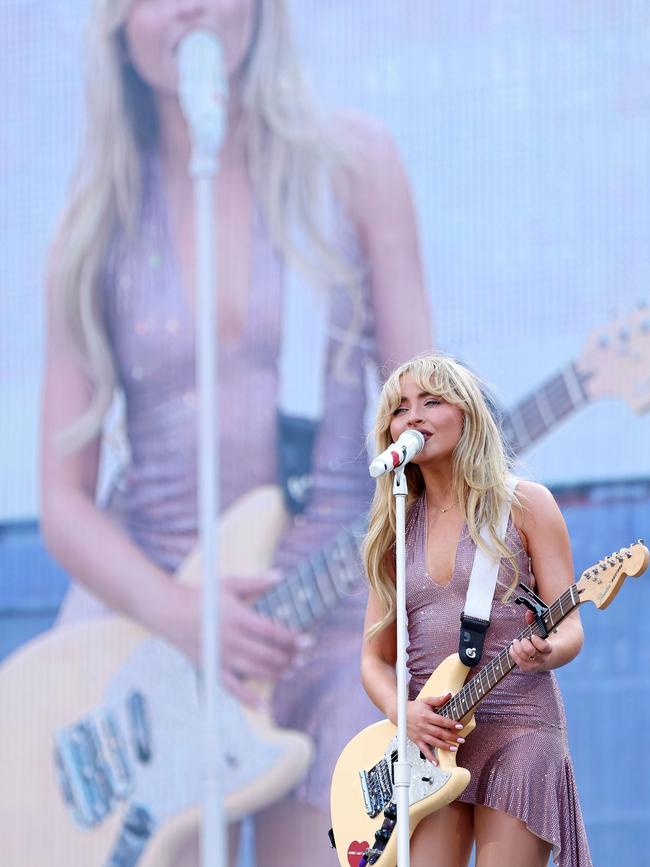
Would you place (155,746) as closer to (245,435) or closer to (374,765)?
(245,435)

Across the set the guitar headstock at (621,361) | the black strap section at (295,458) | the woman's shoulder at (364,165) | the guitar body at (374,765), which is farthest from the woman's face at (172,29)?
the guitar body at (374,765)

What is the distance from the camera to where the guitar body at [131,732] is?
17.3ft

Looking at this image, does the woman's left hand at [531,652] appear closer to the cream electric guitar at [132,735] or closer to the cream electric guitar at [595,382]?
the cream electric guitar at [595,382]

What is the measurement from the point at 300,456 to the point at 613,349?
1315 mm

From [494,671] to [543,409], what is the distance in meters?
2.73

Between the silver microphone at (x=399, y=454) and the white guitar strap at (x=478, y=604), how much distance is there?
0.67 ft

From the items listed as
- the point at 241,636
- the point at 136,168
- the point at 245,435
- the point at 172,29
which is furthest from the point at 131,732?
the point at 172,29

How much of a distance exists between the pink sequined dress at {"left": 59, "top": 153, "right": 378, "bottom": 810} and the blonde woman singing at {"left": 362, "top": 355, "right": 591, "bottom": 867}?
2495 millimetres

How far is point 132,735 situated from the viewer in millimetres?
5418

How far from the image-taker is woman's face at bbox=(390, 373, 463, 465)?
2.55 meters

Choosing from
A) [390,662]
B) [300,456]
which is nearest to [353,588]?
[300,456]

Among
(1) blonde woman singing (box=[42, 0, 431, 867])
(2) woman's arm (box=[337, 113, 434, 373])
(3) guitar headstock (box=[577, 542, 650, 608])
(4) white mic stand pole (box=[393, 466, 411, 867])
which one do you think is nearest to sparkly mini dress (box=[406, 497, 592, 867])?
(4) white mic stand pole (box=[393, 466, 411, 867])

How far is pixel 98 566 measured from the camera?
563cm

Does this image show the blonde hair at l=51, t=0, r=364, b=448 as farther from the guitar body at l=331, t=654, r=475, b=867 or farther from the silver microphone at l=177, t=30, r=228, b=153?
the guitar body at l=331, t=654, r=475, b=867
